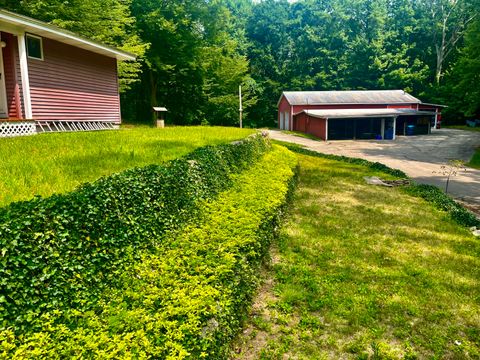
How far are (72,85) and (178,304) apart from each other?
14.6 m

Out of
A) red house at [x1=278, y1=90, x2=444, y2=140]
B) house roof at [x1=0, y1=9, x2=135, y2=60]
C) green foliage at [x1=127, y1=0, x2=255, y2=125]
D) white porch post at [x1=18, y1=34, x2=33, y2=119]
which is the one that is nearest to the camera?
house roof at [x1=0, y1=9, x2=135, y2=60]

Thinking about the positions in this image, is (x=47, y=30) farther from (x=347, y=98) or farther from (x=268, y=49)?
(x=268, y=49)

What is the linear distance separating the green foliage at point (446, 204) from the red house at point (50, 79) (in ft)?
47.0

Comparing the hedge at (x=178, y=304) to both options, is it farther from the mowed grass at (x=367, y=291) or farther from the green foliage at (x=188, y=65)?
the green foliage at (x=188, y=65)

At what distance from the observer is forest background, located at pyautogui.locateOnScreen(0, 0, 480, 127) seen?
30.6 meters

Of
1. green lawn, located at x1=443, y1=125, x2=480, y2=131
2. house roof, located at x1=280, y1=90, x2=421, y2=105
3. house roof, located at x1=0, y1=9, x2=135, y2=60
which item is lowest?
green lawn, located at x1=443, y1=125, x2=480, y2=131

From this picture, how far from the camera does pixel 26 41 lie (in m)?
13.3

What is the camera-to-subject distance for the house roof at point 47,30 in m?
11.7

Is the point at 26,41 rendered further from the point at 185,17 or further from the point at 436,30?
the point at 436,30

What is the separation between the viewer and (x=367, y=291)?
6414mm

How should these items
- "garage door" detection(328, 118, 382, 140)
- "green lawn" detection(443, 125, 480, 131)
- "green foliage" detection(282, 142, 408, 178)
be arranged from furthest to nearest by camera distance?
"green lawn" detection(443, 125, 480, 131) < "garage door" detection(328, 118, 382, 140) < "green foliage" detection(282, 142, 408, 178)

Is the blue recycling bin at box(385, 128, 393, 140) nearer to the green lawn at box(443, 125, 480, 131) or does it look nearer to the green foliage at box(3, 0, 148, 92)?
the green lawn at box(443, 125, 480, 131)

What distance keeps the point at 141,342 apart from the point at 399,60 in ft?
215

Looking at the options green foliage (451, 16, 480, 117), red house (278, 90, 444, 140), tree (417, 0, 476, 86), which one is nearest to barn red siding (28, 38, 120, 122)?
red house (278, 90, 444, 140)
